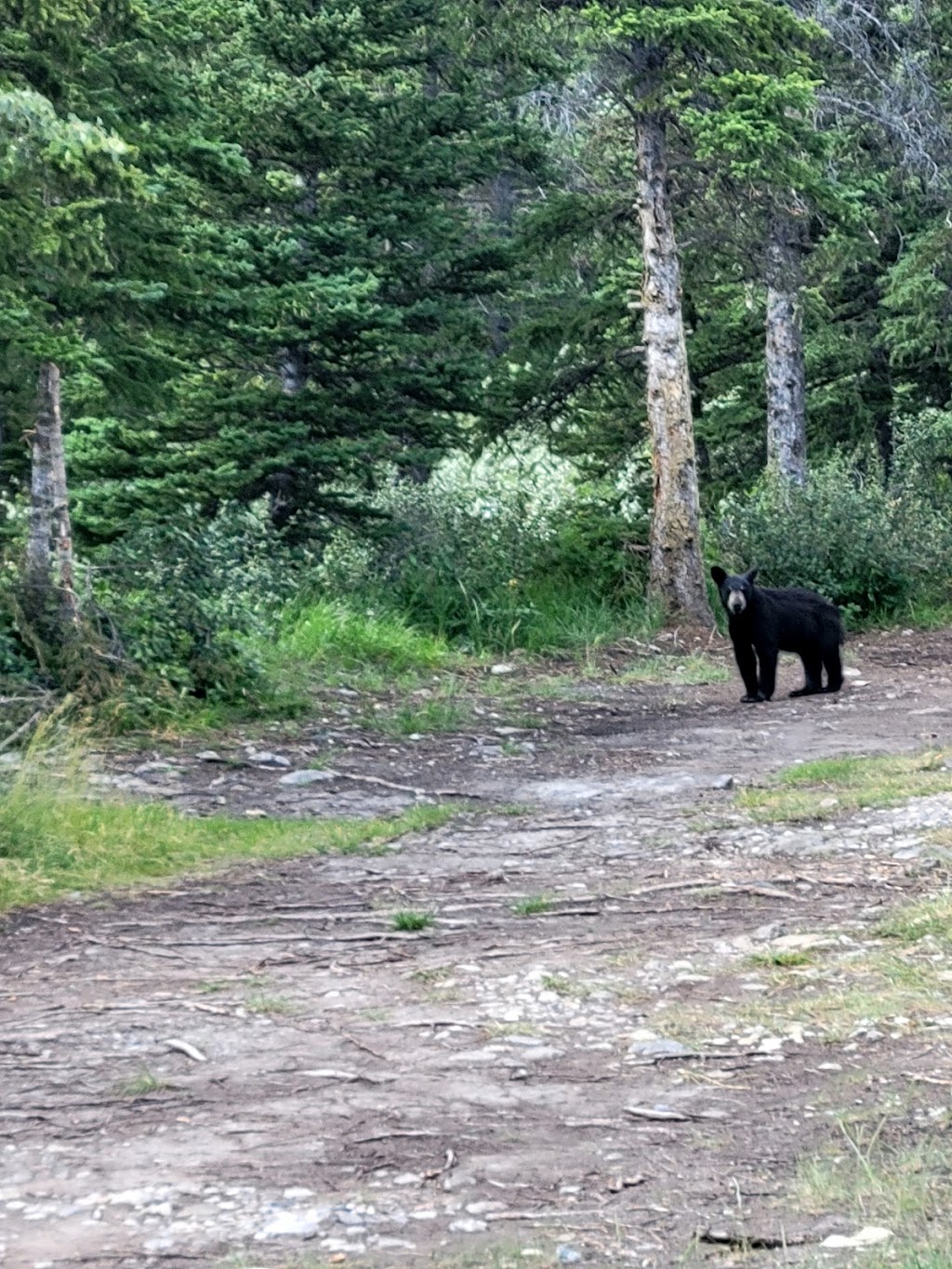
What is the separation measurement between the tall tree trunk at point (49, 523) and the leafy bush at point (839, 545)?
846cm

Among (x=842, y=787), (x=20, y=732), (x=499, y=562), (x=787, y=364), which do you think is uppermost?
(x=787, y=364)

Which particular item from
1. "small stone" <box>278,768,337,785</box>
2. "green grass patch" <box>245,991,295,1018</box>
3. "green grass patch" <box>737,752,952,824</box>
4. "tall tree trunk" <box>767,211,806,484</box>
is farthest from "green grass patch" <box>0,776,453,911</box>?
"tall tree trunk" <box>767,211,806,484</box>

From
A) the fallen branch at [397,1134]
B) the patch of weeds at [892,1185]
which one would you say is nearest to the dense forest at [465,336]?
the fallen branch at [397,1134]

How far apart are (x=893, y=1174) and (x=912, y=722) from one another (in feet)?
27.2

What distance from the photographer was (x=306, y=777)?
10016mm

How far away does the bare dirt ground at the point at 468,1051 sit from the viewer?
375 cm

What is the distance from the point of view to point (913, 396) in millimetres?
22203

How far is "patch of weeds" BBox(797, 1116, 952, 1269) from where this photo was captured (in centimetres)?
341

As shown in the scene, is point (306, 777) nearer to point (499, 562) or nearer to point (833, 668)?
point (833, 668)

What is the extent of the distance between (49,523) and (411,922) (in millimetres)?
6159

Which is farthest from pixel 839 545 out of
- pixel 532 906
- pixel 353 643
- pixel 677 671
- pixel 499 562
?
pixel 532 906

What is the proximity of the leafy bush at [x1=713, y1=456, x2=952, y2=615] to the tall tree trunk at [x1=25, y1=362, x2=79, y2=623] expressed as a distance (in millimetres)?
8462

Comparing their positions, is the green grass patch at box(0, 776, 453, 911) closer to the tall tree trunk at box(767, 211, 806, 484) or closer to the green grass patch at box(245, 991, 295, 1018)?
the green grass patch at box(245, 991, 295, 1018)

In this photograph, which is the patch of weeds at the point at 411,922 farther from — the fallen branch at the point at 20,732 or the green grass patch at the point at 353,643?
the green grass patch at the point at 353,643
